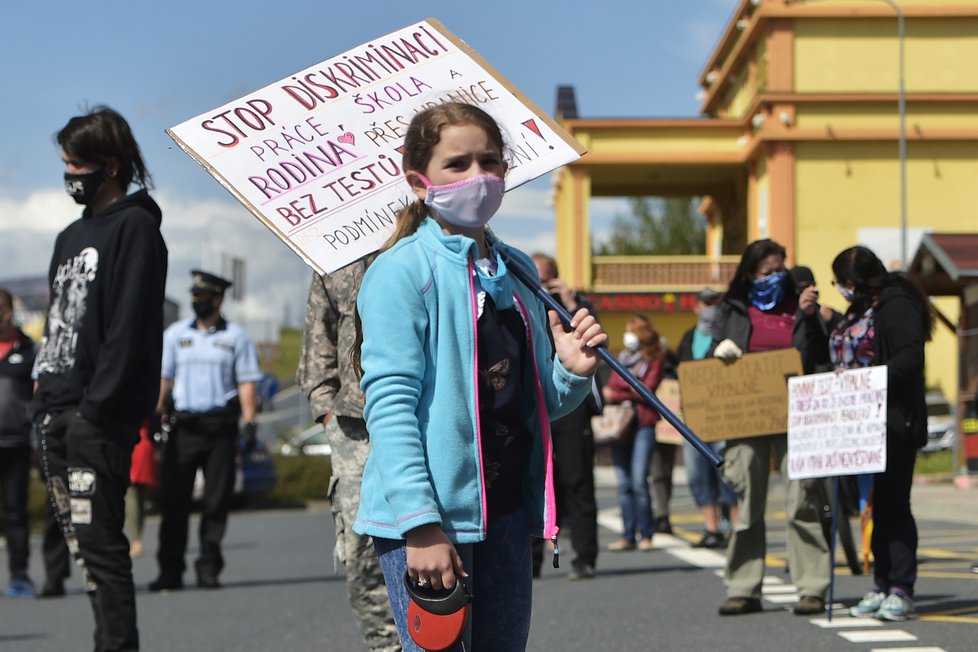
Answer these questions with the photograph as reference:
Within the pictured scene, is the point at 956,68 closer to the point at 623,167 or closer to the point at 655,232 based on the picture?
the point at 623,167

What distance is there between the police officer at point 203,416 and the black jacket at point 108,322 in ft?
17.3

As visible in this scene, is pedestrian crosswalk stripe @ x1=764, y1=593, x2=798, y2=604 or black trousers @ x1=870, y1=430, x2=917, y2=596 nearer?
black trousers @ x1=870, y1=430, x2=917, y2=596

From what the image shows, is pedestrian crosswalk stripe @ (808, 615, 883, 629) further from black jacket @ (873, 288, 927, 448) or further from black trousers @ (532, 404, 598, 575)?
black trousers @ (532, 404, 598, 575)

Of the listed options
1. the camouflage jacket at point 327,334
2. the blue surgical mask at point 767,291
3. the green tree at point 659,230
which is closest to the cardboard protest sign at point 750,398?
the blue surgical mask at point 767,291

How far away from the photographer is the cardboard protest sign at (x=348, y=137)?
4.29 metres

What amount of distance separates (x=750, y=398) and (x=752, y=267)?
0.70 metres

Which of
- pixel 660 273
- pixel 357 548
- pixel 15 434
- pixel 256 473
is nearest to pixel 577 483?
pixel 15 434

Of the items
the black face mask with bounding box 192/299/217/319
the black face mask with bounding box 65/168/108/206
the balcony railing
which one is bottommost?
the black face mask with bounding box 192/299/217/319

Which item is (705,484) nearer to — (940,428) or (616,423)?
(616,423)

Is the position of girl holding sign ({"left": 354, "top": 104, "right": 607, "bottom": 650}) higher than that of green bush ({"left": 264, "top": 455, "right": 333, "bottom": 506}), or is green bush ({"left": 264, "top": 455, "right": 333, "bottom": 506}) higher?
girl holding sign ({"left": 354, "top": 104, "right": 607, "bottom": 650})

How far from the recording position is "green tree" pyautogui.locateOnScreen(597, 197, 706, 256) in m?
74.5

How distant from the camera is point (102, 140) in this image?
6145 millimetres

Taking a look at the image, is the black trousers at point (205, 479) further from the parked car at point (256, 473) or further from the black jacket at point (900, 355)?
the parked car at point (256, 473)

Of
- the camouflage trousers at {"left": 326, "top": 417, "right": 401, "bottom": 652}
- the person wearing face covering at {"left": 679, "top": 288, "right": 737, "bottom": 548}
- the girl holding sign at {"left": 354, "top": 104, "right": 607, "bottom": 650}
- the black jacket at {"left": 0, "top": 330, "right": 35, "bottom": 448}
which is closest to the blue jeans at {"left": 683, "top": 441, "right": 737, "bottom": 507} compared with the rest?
the person wearing face covering at {"left": 679, "top": 288, "right": 737, "bottom": 548}
